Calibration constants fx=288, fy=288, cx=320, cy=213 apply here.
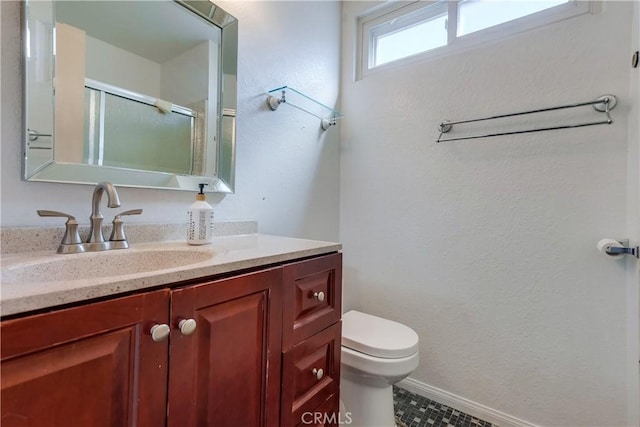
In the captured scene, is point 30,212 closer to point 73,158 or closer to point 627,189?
point 73,158

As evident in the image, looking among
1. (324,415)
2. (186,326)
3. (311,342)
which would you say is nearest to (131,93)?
(186,326)

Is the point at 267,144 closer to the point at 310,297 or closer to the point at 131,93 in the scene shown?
the point at 131,93

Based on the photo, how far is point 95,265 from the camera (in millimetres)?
788

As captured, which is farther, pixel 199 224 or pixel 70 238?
pixel 199 224

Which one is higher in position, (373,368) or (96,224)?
(96,224)

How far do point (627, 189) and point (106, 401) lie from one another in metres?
1.83

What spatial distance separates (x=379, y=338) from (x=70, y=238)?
1212mm

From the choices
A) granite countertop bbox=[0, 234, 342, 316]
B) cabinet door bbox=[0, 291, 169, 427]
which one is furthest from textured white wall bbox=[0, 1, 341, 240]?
cabinet door bbox=[0, 291, 169, 427]

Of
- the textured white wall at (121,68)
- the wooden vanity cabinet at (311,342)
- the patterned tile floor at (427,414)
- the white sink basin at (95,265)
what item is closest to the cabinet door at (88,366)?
the white sink basin at (95,265)

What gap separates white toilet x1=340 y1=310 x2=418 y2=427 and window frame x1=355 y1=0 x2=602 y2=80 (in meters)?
1.55

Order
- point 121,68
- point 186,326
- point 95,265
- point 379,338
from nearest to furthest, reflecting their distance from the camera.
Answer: point 186,326 → point 95,265 → point 121,68 → point 379,338

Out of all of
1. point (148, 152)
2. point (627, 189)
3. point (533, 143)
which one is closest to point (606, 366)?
point (627, 189)

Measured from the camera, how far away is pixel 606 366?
1227mm

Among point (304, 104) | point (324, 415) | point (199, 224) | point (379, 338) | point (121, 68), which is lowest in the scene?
point (324, 415)
